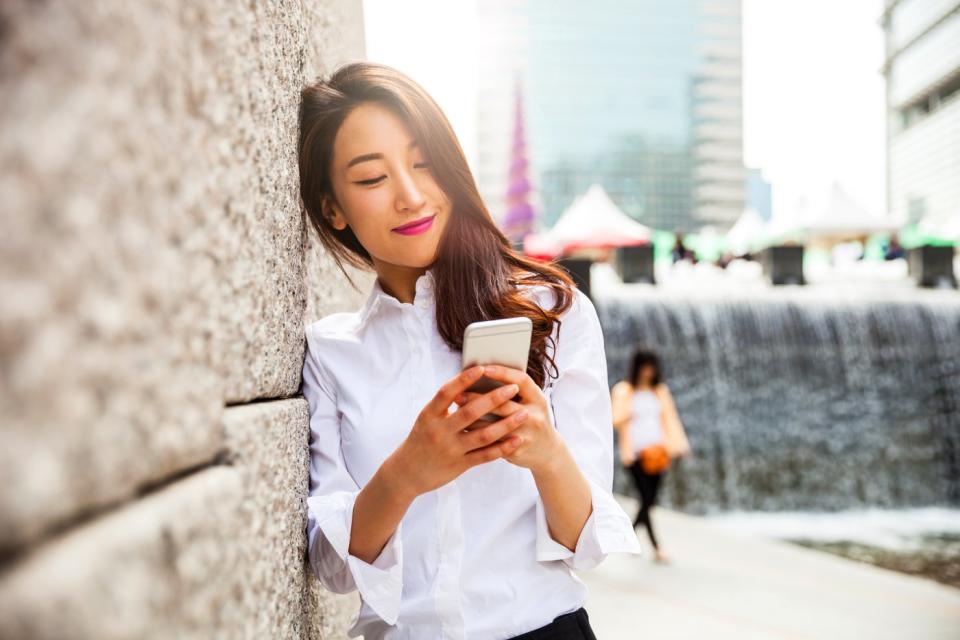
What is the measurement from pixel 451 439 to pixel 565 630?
1.49 feet

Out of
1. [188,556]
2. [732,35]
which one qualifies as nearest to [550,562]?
[188,556]

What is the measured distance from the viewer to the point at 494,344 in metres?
1.04

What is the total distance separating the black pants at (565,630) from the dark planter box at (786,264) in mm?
12543

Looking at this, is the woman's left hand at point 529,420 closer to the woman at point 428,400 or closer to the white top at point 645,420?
the woman at point 428,400

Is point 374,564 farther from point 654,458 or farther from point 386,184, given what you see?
point 654,458

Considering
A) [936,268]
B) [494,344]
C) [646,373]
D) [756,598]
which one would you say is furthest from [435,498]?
[936,268]

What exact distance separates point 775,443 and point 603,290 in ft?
10.8

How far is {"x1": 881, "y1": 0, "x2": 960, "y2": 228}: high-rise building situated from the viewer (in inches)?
2069

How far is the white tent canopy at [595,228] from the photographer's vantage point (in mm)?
15805

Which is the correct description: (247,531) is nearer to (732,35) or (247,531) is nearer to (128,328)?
(128,328)

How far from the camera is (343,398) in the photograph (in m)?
1.38

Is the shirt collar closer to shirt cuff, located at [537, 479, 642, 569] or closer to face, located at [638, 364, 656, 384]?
shirt cuff, located at [537, 479, 642, 569]

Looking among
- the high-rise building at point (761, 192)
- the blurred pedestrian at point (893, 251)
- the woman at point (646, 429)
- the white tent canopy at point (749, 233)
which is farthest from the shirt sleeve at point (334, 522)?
the high-rise building at point (761, 192)

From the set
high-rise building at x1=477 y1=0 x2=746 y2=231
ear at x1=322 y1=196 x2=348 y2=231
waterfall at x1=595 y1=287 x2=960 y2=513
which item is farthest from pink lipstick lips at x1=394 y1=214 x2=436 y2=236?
high-rise building at x1=477 y1=0 x2=746 y2=231
